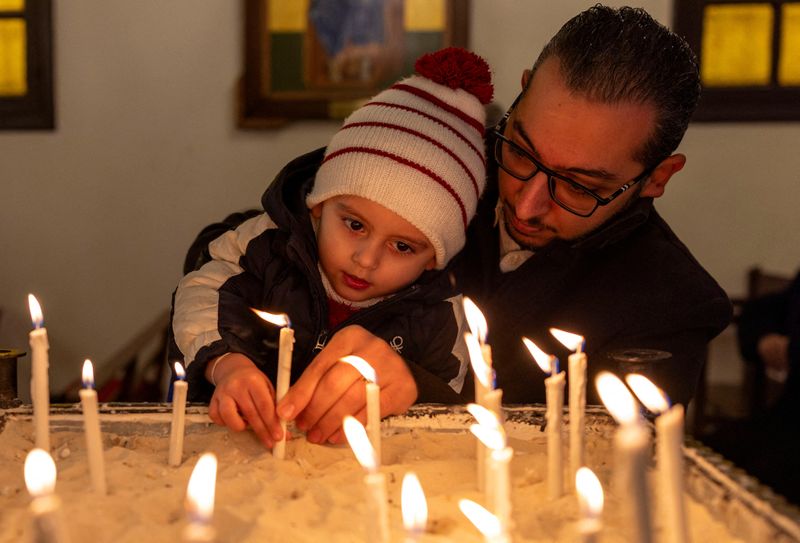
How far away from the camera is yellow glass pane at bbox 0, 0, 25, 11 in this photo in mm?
4105

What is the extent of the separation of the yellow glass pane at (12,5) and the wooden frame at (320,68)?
1097mm

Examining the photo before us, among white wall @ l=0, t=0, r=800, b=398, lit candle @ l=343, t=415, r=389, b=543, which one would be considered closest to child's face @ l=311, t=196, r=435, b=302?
lit candle @ l=343, t=415, r=389, b=543

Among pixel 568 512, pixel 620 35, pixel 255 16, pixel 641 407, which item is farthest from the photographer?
pixel 255 16

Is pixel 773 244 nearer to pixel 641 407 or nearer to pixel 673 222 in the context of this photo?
pixel 673 222

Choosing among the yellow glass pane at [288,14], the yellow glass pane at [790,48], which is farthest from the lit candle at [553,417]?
the yellow glass pane at [790,48]

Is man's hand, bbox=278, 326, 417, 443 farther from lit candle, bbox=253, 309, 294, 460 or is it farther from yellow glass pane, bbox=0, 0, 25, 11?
yellow glass pane, bbox=0, 0, 25, 11

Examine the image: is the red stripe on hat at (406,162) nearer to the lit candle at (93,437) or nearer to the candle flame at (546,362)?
the candle flame at (546,362)

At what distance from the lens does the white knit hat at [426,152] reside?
1685 millimetres

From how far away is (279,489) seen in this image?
1.15 m

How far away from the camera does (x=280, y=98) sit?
4.12m

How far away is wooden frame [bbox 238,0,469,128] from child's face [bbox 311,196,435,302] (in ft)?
7.97

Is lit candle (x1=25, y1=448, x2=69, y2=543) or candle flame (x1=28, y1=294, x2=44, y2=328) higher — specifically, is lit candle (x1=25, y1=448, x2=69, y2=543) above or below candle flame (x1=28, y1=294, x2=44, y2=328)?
below

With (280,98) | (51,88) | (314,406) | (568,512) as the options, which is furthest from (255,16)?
(568,512)

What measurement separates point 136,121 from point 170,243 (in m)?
0.62
